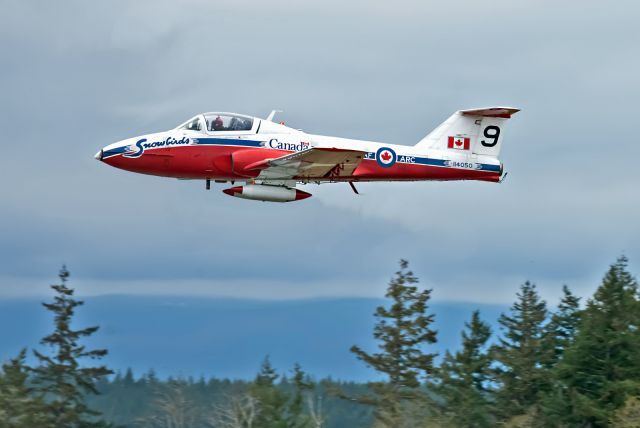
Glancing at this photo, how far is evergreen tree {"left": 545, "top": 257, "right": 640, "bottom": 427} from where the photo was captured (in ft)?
194

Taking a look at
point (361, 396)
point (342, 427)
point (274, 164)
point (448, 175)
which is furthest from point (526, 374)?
point (342, 427)

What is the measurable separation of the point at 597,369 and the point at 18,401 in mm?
33212

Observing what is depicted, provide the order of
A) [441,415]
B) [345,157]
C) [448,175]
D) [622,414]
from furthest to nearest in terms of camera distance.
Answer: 1. [441,415]
2. [622,414]
3. [448,175]
4. [345,157]

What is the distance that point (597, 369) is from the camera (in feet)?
204

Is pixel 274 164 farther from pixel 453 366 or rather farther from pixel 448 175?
pixel 453 366

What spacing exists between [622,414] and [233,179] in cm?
2927

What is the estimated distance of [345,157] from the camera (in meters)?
35.5

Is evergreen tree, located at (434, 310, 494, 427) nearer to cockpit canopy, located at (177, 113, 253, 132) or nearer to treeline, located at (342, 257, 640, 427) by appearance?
treeline, located at (342, 257, 640, 427)

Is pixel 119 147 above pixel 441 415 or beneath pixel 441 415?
above

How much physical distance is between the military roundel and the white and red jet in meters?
0.03

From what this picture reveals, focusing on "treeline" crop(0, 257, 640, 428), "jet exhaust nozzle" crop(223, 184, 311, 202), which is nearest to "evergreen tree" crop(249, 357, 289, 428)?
"treeline" crop(0, 257, 640, 428)

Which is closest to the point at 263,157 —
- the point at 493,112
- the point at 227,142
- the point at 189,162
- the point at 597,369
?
the point at 227,142

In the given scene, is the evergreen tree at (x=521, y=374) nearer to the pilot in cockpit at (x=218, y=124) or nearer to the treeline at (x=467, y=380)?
the treeline at (x=467, y=380)

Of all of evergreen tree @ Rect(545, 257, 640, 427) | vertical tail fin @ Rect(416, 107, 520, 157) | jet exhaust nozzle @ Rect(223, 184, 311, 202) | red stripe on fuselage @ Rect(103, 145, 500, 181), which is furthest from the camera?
evergreen tree @ Rect(545, 257, 640, 427)
